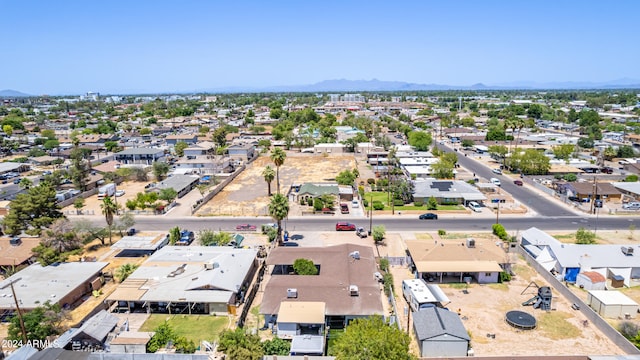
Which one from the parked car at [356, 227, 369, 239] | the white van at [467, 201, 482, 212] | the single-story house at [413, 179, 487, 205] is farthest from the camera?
the single-story house at [413, 179, 487, 205]

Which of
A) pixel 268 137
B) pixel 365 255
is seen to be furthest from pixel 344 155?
pixel 365 255

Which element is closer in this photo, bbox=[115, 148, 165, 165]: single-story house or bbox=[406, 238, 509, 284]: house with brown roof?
bbox=[406, 238, 509, 284]: house with brown roof

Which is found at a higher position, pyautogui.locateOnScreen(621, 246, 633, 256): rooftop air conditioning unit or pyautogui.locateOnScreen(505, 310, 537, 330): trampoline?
pyautogui.locateOnScreen(621, 246, 633, 256): rooftop air conditioning unit

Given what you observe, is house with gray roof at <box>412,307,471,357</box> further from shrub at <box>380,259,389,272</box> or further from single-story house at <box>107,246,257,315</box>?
single-story house at <box>107,246,257,315</box>

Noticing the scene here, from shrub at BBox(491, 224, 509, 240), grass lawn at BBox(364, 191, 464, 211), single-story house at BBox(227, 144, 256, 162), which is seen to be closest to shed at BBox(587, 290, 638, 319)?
shrub at BBox(491, 224, 509, 240)

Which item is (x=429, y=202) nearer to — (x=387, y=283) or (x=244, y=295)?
(x=387, y=283)

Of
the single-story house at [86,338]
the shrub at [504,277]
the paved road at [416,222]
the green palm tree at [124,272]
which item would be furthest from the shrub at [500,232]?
the single-story house at [86,338]

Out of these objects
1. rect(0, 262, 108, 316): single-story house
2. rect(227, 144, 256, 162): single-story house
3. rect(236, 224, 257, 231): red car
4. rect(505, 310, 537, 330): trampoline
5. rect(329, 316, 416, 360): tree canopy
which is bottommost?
rect(505, 310, 537, 330): trampoline
